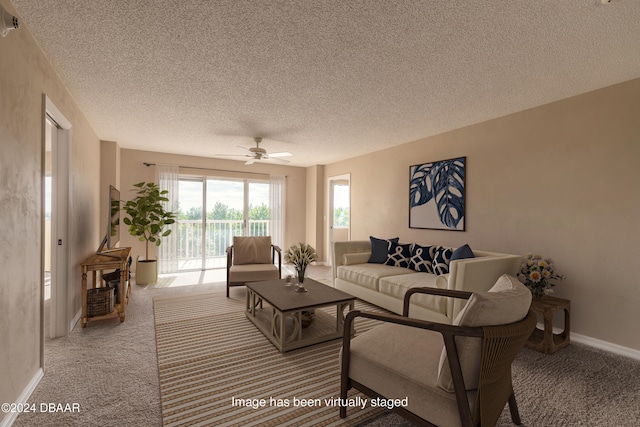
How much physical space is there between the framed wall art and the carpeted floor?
185 centimetres

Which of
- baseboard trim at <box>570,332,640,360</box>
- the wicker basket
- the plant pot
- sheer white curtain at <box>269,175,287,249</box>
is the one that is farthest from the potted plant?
baseboard trim at <box>570,332,640,360</box>

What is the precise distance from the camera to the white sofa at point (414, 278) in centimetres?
261

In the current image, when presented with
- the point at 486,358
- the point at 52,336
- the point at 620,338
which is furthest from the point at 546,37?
the point at 52,336

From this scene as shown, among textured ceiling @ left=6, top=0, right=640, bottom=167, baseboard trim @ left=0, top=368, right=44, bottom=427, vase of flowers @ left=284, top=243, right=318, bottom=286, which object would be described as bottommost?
baseboard trim @ left=0, top=368, right=44, bottom=427

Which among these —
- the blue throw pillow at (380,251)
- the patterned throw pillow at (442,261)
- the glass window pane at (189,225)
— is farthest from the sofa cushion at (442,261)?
the glass window pane at (189,225)

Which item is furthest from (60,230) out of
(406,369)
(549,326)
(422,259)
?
(549,326)

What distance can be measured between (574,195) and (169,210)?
6175mm

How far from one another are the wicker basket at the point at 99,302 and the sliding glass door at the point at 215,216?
2.76 m

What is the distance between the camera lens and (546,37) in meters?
1.92

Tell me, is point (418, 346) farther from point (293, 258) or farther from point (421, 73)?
point (421, 73)

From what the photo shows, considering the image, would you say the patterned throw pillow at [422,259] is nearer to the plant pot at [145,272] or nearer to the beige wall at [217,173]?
the beige wall at [217,173]

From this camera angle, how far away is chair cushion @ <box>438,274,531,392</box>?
47.6 inches

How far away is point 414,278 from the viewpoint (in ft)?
11.0

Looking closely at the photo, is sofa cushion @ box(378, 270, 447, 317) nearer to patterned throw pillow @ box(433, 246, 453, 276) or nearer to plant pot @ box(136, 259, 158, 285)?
patterned throw pillow @ box(433, 246, 453, 276)
